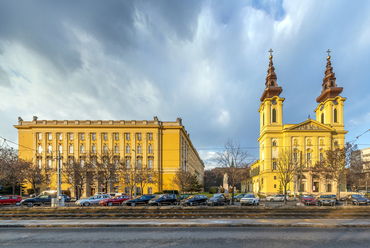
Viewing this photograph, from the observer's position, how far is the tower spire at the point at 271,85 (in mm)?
66500

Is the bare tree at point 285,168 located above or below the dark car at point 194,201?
above

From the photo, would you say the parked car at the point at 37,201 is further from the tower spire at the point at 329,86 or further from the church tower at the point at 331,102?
the tower spire at the point at 329,86

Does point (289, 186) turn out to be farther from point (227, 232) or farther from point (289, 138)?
point (227, 232)

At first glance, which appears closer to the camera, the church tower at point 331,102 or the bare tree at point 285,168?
the bare tree at point 285,168

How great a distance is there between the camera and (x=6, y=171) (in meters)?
40.2

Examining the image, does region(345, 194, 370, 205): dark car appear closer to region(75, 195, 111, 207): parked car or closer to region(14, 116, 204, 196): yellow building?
region(75, 195, 111, 207): parked car

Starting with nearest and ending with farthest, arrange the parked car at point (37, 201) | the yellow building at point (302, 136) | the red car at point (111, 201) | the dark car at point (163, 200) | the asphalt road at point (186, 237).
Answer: the asphalt road at point (186, 237) → the dark car at point (163, 200) → the parked car at point (37, 201) → the red car at point (111, 201) → the yellow building at point (302, 136)

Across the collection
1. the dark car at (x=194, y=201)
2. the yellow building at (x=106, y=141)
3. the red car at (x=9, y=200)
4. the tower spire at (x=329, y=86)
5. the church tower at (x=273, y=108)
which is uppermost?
the tower spire at (x=329, y=86)

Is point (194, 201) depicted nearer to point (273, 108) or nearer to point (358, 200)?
point (358, 200)

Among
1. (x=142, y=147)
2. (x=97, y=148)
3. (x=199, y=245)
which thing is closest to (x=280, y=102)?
(x=142, y=147)

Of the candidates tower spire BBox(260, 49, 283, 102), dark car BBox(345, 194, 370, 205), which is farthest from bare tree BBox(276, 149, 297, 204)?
tower spire BBox(260, 49, 283, 102)

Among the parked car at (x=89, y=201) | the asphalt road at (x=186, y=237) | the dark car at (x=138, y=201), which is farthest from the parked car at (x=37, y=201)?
the asphalt road at (x=186, y=237)

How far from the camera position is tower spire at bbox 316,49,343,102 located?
6638 centimetres

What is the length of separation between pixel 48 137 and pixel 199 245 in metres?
64.4
